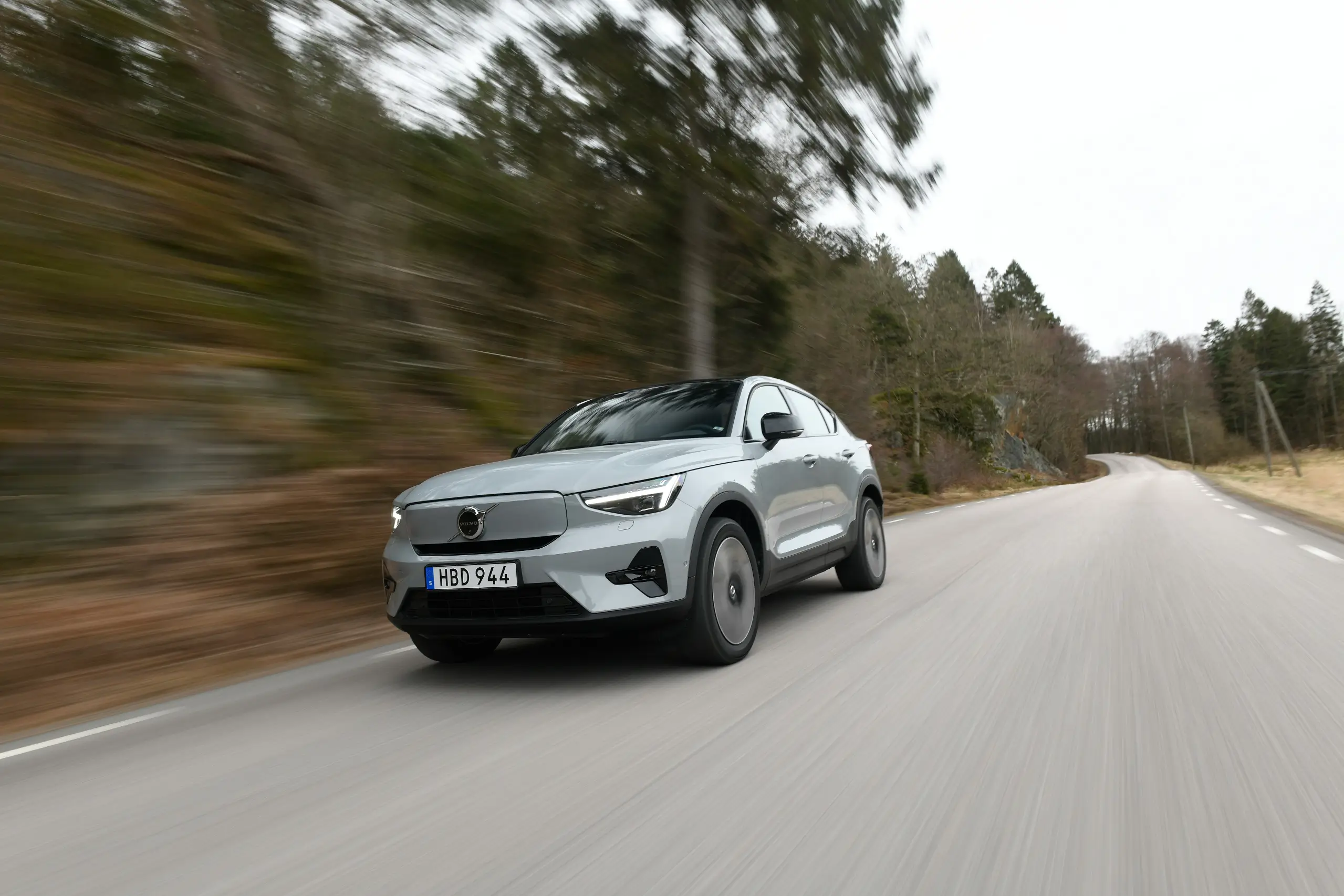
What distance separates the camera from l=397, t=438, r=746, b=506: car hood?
473 centimetres

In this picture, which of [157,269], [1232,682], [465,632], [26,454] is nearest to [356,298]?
[157,269]

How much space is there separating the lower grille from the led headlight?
45 cm

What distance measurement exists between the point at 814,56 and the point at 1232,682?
1092 centimetres

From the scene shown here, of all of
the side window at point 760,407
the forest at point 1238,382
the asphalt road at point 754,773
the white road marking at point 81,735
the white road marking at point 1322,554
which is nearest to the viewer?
the asphalt road at point 754,773

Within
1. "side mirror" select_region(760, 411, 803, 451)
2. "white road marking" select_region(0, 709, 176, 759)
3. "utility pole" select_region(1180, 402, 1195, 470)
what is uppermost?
"utility pole" select_region(1180, 402, 1195, 470)

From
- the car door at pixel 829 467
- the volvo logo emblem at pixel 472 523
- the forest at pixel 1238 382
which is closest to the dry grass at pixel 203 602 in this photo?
the volvo logo emblem at pixel 472 523

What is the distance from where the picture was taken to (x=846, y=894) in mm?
2453

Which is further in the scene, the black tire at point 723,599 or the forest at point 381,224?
the forest at point 381,224

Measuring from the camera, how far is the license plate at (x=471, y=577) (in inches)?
179

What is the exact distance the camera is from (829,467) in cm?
704

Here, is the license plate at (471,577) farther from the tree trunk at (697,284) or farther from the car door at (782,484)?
the tree trunk at (697,284)

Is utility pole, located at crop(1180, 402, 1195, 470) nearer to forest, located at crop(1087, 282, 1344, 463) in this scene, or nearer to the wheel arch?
forest, located at crop(1087, 282, 1344, 463)

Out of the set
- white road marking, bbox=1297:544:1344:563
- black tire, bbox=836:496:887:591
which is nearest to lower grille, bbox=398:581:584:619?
black tire, bbox=836:496:887:591

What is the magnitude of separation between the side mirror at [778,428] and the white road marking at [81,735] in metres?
3.40
